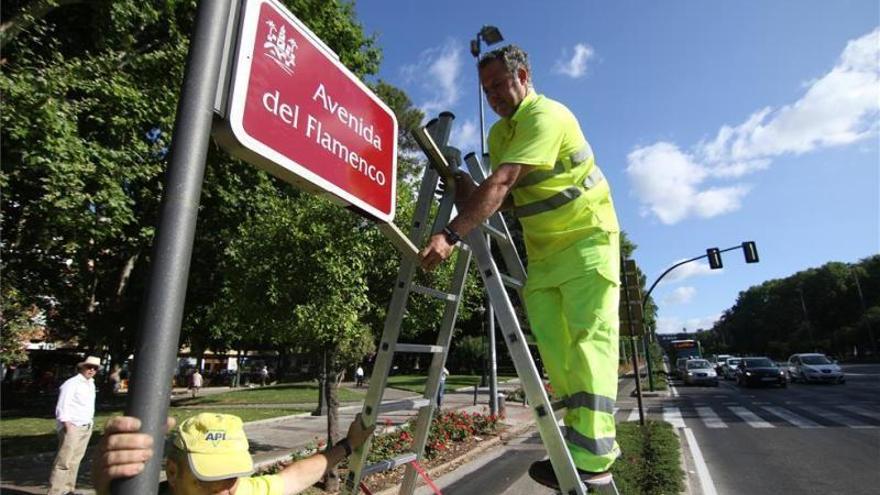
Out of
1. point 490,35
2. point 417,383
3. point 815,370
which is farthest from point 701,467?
point 815,370

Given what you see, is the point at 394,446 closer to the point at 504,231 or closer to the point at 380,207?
the point at 504,231

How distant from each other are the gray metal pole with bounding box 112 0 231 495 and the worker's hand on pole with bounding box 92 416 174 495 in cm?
1

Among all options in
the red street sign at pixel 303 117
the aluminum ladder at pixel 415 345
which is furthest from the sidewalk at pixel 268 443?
the red street sign at pixel 303 117

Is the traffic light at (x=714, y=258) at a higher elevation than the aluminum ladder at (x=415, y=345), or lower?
higher

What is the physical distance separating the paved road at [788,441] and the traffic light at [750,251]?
6.20 meters

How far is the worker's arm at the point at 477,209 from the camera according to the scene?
6.89 ft

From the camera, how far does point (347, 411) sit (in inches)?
732

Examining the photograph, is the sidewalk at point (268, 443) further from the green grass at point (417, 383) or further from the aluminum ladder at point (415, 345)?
the green grass at point (417, 383)

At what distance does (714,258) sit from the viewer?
25.0m

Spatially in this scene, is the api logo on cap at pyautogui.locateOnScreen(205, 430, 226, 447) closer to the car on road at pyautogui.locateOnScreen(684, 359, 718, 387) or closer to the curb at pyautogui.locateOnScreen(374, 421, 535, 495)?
the curb at pyautogui.locateOnScreen(374, 421, 535, 495)

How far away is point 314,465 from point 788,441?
12043 mm

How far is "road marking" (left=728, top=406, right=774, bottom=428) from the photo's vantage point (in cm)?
1357

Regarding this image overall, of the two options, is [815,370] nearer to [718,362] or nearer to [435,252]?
[718,362]

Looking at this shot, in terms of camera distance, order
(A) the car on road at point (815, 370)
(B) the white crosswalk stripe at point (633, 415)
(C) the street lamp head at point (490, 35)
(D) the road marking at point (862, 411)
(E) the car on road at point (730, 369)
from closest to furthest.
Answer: (C) the street lamp head at point (490, 35), (D) the road marking at point (862, 411), (B) the white crosswalk stripe at point (633, 415), (A) the car on road at point (815, 370), (E) the car on road at point (730, 369)
